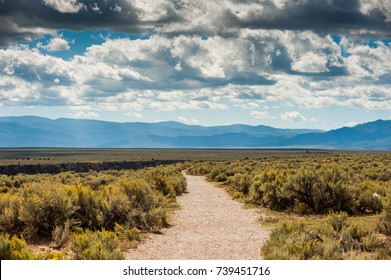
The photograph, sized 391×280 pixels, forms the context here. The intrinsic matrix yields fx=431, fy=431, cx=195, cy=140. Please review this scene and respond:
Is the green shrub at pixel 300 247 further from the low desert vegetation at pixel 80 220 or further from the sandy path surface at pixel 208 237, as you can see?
the low desert vegetation at pixel 80 220

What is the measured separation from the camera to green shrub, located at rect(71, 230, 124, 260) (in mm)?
9438

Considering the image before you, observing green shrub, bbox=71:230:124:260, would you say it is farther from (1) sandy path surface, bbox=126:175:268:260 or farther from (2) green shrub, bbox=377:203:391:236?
(2) green shrub, bbox=377:203:391:236

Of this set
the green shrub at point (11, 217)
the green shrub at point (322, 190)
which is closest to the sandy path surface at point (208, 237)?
the green shrub at point (322, 190)

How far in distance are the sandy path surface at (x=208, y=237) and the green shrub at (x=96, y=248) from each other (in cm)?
79

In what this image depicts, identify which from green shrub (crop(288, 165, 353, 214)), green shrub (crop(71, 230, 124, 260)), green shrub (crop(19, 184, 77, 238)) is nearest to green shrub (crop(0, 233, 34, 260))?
green shrub (crop(71, 230, 124, 260))

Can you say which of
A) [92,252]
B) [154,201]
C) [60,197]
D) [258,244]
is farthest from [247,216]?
[92,252]

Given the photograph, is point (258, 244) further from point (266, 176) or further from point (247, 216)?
point (266, 176)

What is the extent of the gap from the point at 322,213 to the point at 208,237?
6.60 metres

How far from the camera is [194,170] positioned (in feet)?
176

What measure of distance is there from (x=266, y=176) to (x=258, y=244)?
1027 centimetres

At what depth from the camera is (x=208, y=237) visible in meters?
13.4

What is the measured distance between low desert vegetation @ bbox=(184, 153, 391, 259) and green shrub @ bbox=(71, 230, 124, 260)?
141 inches

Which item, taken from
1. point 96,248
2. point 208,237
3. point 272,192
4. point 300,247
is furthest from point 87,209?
point 272,192
